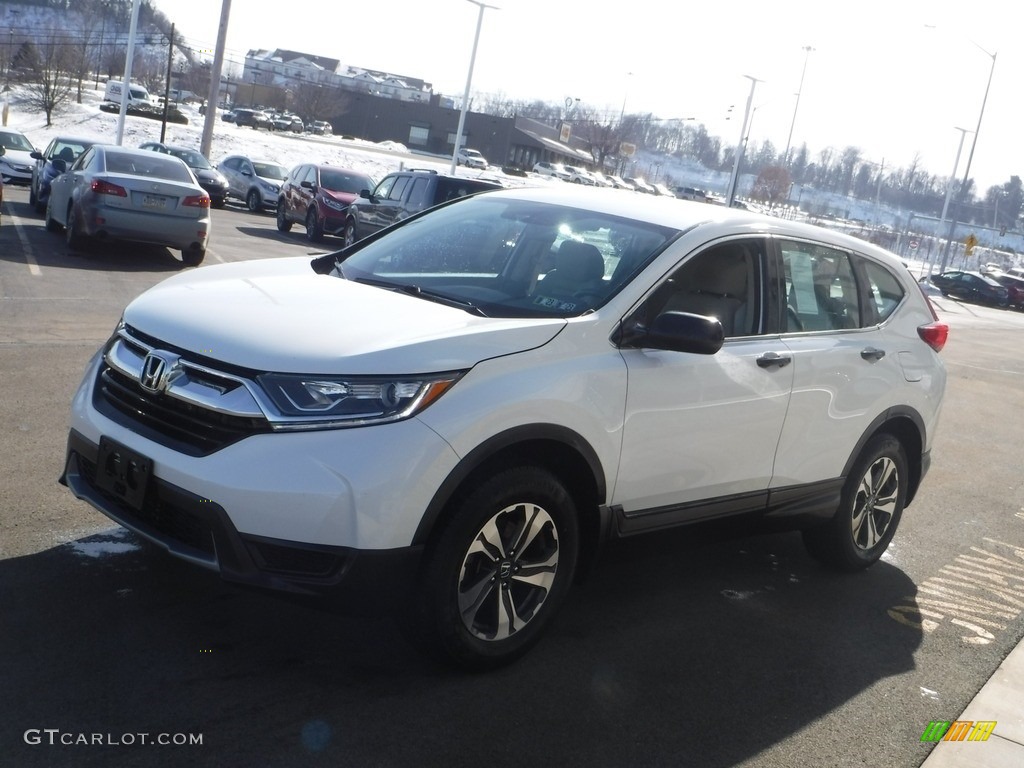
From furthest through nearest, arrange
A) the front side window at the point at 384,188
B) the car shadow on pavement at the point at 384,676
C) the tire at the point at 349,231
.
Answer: the tire at the point at 349,231 → the front side window at the point at 384,188 → the car shadow on pavement at the point at 384,676

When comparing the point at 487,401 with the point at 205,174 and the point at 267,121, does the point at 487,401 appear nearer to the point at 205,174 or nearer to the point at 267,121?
the point at 205,174

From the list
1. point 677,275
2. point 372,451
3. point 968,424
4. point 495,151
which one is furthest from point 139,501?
point 495,151

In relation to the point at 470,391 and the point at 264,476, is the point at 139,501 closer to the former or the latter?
the point at 264,476

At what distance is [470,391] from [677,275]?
131cm

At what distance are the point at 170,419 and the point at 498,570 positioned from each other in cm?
129

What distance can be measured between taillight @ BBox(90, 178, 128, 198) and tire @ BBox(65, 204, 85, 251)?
51 centimetres

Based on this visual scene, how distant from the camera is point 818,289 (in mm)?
5395

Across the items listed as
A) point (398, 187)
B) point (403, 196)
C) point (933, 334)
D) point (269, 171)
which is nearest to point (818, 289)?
point (933, 334)

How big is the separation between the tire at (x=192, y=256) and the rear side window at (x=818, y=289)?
11329mm

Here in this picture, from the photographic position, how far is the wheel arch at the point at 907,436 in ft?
18.4

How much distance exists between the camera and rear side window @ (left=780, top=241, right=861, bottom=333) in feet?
16.9

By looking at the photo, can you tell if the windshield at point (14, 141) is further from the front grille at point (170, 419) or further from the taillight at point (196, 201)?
→ the front grille at point (170, 419)
